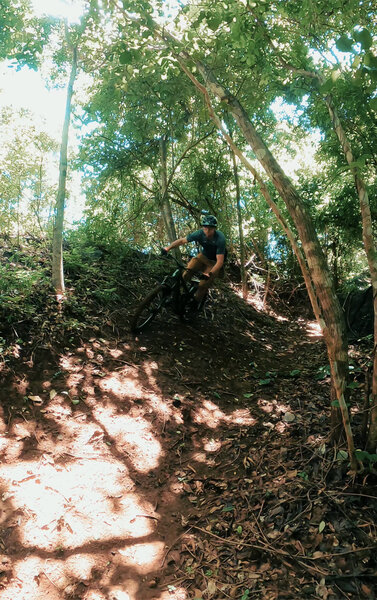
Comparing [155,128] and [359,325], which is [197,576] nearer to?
[359,325]

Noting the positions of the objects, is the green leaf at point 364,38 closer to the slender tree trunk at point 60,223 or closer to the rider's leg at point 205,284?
the slender tree trunk at point 60,223

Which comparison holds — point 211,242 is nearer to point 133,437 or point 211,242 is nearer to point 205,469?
point 133,437

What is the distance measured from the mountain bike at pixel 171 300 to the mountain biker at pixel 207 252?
0.43 feet

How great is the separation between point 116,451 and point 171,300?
3.29 meters

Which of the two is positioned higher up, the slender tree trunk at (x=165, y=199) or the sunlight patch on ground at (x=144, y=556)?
the slender tree trunk at (x=165, y=199)

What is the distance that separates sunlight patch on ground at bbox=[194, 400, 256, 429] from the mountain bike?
1.90 m

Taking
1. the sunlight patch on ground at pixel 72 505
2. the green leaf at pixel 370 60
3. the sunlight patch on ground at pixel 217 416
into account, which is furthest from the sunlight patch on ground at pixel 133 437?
the green leaf at pixel 370 60

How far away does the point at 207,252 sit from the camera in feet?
23.5

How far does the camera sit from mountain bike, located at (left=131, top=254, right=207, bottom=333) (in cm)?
634

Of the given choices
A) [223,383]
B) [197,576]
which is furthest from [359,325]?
[197,576]

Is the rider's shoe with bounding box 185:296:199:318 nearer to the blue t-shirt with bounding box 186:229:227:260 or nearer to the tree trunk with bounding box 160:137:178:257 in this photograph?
the blue t-shirt with bounding box 186:229:227:260

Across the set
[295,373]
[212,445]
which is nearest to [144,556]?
[212,445]

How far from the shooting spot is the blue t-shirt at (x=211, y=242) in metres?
6.70

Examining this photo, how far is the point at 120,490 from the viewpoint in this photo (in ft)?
11.8
